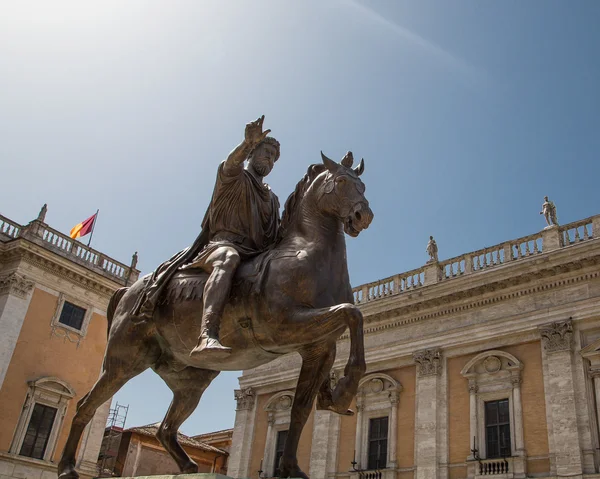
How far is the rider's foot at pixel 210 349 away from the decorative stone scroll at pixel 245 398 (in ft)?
66.6

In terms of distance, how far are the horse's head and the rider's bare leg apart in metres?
0.72

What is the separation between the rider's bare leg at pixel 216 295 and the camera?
3.68 metres

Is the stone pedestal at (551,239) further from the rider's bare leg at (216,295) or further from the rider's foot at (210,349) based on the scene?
the rider's foot at (210,349)

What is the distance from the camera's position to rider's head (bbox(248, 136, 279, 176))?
483cm

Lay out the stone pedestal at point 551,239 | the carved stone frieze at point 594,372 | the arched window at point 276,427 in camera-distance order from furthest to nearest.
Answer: the arched window at point 276,427
the stone pedestal at point 551,239
the carved stone frieze at point 594,372

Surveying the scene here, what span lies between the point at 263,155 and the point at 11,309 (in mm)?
18030

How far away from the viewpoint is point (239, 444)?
74.2 ft

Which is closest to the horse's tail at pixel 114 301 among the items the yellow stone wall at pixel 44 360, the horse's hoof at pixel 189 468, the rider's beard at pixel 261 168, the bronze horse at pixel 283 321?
the bronze horse at pixel 283 321

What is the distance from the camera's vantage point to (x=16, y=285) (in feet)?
66.7

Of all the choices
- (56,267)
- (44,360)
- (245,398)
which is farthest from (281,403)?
(56,267)

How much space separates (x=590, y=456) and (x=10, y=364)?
16.8 metres

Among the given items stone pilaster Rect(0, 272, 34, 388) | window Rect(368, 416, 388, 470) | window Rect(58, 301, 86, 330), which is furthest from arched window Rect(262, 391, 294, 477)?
stone pilaster Rect(0, 272, 34, 388)

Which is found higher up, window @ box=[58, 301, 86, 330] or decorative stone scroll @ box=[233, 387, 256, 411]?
window @ box=[58, 301, 86, 330]

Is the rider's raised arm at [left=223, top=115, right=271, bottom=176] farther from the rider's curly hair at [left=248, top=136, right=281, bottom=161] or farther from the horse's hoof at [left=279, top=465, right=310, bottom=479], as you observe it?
the horse's hoof at [left=279, top=465, right=310, bottom=479]
